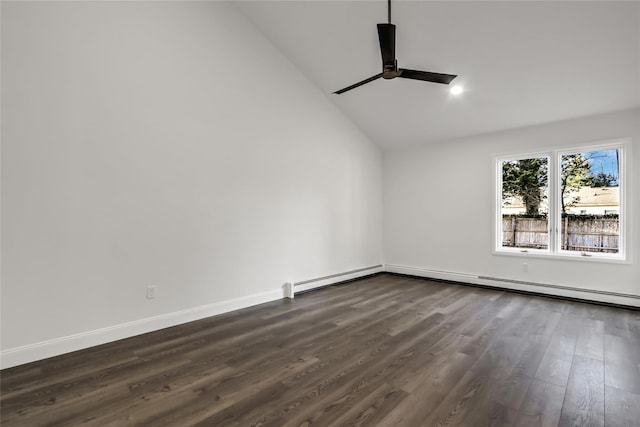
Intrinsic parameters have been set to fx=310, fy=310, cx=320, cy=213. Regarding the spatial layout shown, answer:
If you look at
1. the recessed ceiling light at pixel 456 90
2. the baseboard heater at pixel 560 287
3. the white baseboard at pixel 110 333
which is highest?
the recessed ceiling light at pixel 456 90

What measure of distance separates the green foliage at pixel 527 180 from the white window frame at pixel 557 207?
0.26 feet

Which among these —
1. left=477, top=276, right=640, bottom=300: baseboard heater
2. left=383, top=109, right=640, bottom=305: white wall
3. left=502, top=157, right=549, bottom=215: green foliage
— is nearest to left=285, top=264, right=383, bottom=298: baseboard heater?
left=383, top=109, right=640, bottom=305: white wall

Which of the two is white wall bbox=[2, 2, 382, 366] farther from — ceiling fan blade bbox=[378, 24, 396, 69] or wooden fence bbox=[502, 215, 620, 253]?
wooden fence bbox=[502, 215, 620, 253]

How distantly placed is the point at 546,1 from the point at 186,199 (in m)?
4.07

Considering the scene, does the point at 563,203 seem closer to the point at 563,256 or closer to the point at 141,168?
the point at 563,256

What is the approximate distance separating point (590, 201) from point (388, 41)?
388 cm

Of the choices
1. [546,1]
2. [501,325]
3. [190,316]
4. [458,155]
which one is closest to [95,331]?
[190,316]

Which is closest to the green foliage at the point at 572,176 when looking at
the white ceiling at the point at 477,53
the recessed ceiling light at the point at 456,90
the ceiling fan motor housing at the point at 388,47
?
the white ceiling at the point at 477,53

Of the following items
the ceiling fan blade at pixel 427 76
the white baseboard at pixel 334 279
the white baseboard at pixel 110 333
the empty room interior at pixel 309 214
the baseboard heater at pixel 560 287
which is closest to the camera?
the empty room interior at pixel 309 214

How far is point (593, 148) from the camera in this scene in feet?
14.0

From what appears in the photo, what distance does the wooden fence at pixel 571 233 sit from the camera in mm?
4215

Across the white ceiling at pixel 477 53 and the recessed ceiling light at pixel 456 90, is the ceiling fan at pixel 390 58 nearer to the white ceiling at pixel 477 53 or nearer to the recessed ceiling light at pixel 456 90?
the white ceiling at pixel 477 53

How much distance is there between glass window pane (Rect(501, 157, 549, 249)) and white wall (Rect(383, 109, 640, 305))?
244 millimetres

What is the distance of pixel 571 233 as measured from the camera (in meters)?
4.48
